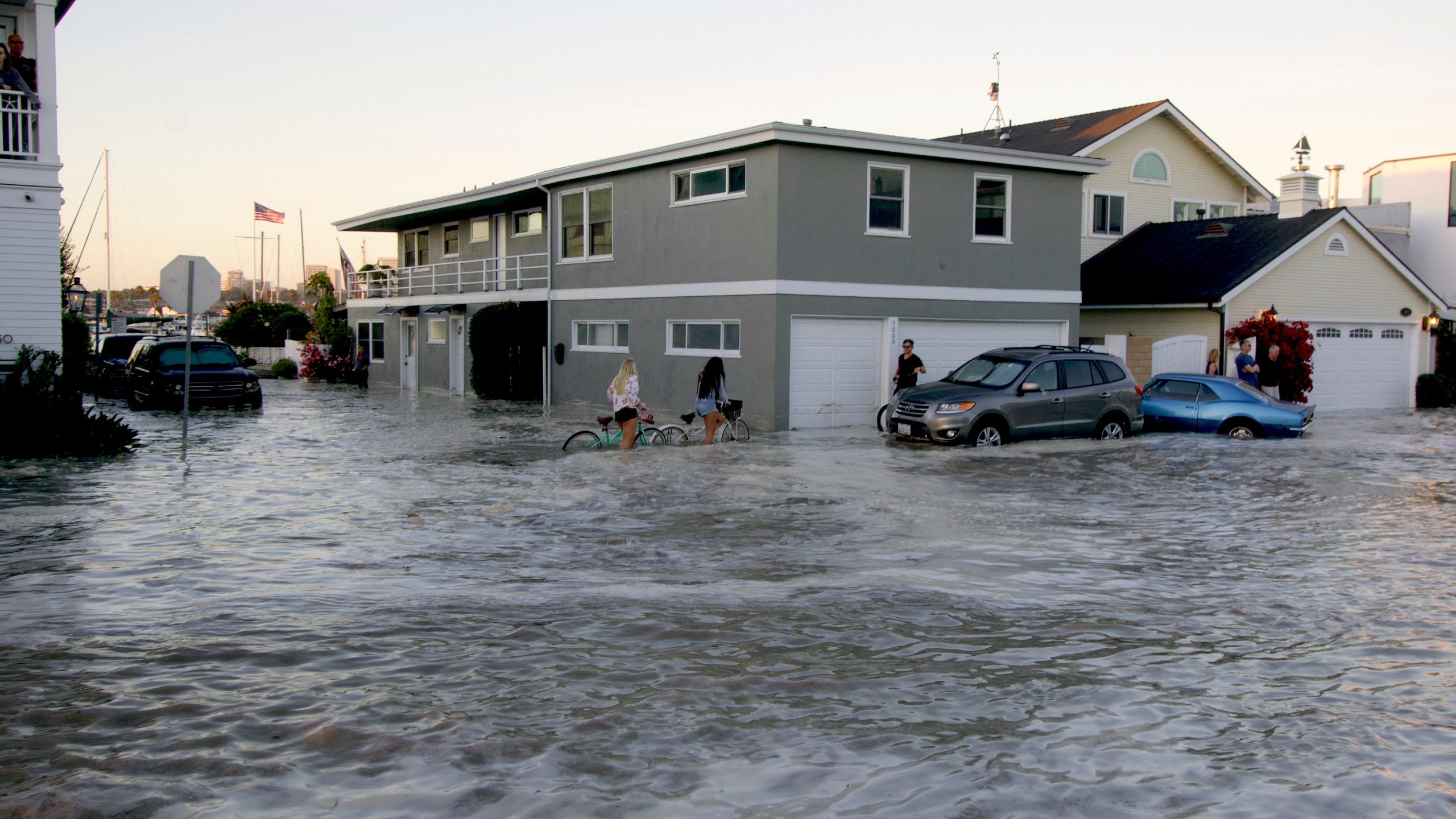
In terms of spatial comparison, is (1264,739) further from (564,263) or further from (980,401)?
(564,263)

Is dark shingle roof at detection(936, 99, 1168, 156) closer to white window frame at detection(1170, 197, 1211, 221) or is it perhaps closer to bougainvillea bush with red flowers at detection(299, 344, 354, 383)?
white window frame at detection(1170, 197, 1211, 221)

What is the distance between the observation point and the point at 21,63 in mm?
17984

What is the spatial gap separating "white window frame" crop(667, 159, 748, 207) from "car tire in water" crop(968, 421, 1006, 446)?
649cm

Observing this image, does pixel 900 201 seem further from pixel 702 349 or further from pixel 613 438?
pixel 613 438

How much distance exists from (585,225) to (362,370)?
51.3 feet

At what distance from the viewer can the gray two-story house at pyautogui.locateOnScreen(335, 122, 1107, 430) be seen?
20359 millimetres

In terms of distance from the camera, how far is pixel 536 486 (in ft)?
44.7

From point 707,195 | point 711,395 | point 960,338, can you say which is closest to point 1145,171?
point 960,338

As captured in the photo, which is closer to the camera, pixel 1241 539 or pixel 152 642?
pixel 152 642

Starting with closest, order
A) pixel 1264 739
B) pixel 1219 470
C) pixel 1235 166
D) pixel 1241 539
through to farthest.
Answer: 1. pixel 1264 739
2. pixel 1241 539
3. pixel 1219 470
4. pixel 1235 166

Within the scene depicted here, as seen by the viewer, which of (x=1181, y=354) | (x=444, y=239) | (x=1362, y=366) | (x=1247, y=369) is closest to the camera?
(x=1247, y=369)

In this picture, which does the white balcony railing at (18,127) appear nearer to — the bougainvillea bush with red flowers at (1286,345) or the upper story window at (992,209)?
the upper story window at (992,209)

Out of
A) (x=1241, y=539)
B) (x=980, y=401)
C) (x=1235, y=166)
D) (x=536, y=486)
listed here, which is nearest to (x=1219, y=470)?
(x=980, y=401)

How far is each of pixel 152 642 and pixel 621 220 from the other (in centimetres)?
1862
